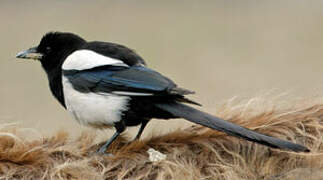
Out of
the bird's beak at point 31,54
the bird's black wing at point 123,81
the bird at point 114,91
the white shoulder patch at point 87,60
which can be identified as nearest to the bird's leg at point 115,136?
the bird at point 114,91

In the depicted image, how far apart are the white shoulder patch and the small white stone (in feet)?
1.88

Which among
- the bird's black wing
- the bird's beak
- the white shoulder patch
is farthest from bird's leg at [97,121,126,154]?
the bird's beak

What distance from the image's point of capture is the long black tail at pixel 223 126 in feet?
6.56

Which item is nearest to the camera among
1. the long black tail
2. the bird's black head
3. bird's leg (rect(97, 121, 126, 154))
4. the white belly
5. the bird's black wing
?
the long black tail

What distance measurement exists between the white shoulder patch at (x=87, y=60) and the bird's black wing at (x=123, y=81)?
0.07 ft

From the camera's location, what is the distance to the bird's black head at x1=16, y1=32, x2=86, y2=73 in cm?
289

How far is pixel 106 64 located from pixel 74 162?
66 cm

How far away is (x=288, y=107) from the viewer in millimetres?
2389

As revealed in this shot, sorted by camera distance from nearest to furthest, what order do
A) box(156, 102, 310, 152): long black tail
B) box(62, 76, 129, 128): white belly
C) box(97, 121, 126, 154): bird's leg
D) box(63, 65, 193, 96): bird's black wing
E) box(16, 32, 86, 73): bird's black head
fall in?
box(156, 102, 310, 152): long black tail → box(97, 121, 126, 154): bird's leg → box(63, 65, 193, 96): bird's black wing → box(62, 76, 129, 128): white belly → box(16, 32, 86, 73): bird's black head

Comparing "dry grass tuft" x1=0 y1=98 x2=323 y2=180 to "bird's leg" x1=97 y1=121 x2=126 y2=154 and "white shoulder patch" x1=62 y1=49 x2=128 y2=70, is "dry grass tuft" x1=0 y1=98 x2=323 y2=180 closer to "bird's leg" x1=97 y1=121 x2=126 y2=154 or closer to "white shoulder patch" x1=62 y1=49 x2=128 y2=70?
"bird's leg" x1=97 y1=121 x2=126 y2=154

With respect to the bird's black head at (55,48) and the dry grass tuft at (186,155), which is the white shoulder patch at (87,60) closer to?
the bird's black head at (55,48)

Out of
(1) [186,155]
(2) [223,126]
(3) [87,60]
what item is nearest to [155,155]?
(1) [186,155]

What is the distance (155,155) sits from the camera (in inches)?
83.0

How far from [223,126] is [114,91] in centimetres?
57
